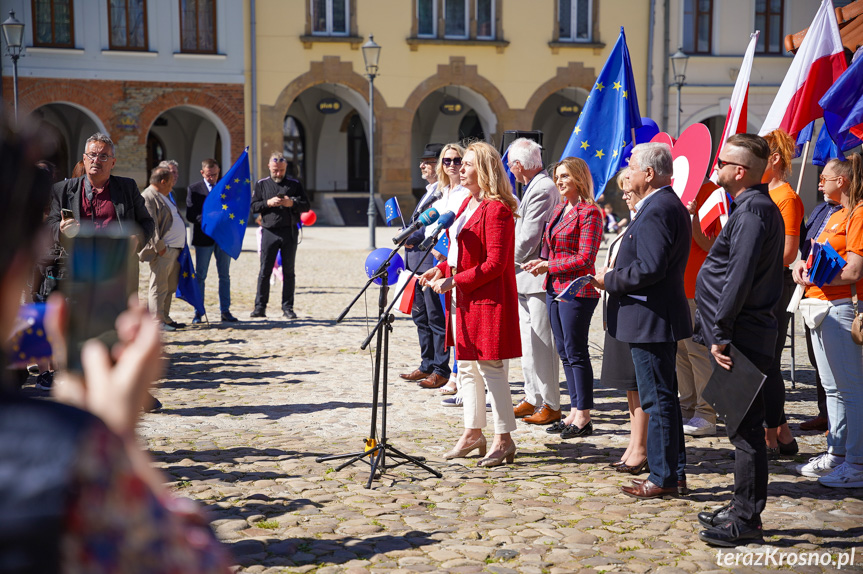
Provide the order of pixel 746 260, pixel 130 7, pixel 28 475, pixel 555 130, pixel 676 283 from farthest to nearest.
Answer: pixel 555 130 → pixel 130 7 → pixel 676 283 → pixel 746 260 → pixel 28 475

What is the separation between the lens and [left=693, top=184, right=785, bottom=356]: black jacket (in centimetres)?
387

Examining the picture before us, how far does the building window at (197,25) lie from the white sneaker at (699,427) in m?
24.0

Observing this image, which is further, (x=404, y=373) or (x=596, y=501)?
(x=404, y=373)

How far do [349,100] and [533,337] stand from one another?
2497 centimetres

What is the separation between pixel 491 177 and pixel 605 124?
2.84 metres

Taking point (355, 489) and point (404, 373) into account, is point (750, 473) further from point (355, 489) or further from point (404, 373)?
point (404, 373)

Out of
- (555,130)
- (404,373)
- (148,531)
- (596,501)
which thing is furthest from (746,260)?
(555,130)

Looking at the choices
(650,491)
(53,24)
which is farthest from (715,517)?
(53,24)

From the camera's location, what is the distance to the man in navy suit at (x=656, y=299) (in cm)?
446

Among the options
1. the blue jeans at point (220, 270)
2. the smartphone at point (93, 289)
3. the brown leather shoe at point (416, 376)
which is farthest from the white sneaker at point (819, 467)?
the blue jeans at point (220, 270)

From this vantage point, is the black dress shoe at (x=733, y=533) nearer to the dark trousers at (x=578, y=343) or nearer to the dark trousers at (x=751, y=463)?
the dark trousers at (x=751, y=463)

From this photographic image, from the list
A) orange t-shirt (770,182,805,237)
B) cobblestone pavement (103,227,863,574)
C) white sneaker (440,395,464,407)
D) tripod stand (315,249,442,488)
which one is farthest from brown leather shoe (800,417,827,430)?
tripod stand (315,249,442,488)

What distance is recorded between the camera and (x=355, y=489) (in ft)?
15.6

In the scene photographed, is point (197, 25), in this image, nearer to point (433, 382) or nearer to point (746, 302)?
point (433, 382)
